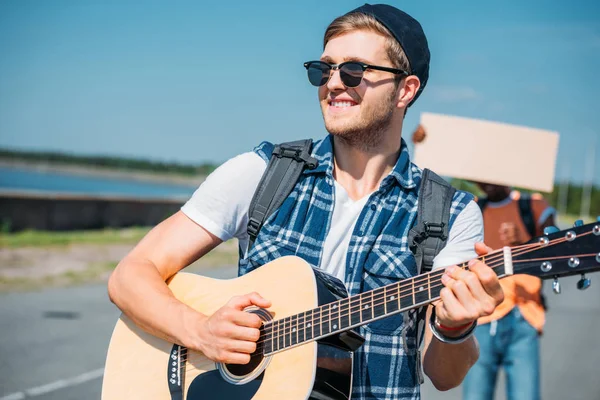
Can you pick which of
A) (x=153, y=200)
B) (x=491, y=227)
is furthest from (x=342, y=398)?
(x=153, y=200)

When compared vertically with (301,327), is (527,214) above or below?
above

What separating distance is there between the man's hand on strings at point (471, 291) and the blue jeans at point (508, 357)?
2860 millimetres

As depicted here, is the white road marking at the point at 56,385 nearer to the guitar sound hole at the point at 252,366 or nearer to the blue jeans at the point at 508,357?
the blue jeans at the point at 508,357

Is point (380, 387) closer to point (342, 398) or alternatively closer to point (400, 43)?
point (342, 398)

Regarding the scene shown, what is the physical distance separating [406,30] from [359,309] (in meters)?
1.03

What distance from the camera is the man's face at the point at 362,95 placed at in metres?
2.50

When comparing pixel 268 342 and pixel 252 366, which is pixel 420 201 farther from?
pixel 252 366

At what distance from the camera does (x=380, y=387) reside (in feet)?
7.58

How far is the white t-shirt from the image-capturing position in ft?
8.05

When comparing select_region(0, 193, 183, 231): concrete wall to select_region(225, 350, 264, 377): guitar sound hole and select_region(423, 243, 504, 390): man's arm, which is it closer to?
select_region(225, 350, 264, 377): guitar sound hole

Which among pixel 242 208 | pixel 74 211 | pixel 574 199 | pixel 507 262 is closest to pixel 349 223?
pixel 242 208

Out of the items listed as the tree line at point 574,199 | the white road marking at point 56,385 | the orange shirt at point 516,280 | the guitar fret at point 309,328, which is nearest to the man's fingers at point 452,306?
the guitar fret at point 309,328

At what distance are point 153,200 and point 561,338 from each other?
16.2 metres

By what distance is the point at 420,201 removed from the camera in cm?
241
